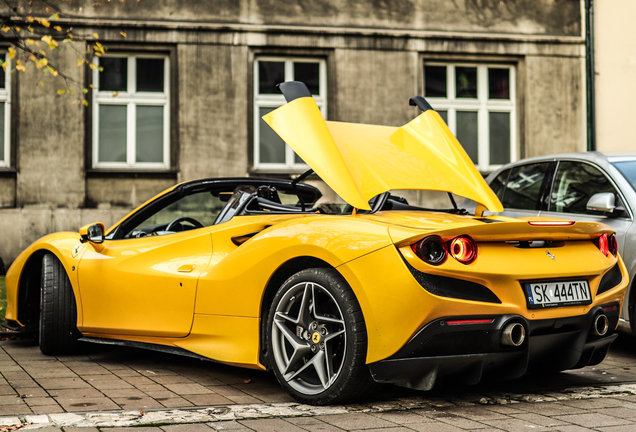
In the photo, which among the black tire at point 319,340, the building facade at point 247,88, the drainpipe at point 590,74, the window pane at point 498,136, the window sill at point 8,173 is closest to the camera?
the black tire at point 319,340

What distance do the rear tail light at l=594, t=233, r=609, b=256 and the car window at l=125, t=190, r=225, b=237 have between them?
2459 millimetres

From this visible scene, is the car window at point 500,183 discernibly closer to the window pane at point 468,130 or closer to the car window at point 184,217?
the car window at point 184,217

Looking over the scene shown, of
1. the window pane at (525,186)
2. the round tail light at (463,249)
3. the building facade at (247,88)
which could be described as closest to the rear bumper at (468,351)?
the round tail light at (463,249)

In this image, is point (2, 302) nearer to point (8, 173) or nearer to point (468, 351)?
point (8, 173)

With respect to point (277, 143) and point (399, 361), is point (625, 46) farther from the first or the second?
point (399, 361)

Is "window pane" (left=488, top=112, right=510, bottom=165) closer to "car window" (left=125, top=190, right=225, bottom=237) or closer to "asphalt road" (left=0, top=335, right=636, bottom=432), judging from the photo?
"asphalt road" (left=0, top=335, right=636, bottom=432)

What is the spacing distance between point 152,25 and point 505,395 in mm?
10711

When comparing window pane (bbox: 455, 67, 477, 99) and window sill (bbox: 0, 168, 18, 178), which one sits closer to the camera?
window sill (bbox: 0, 168, 18, 178)

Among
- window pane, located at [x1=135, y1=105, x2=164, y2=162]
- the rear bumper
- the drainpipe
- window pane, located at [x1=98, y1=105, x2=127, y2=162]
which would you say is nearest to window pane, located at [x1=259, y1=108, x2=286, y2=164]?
window pane, located at [x1=135, y1=105, x2=164, y2=162]

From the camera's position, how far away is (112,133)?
13.4 metres

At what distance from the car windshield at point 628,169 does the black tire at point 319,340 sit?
3131 mm

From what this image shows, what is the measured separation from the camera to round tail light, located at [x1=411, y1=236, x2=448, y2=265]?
342 centimetres

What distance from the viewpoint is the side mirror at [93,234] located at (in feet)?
17.4

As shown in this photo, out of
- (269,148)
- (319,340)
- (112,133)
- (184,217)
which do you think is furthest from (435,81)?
(319,340)
